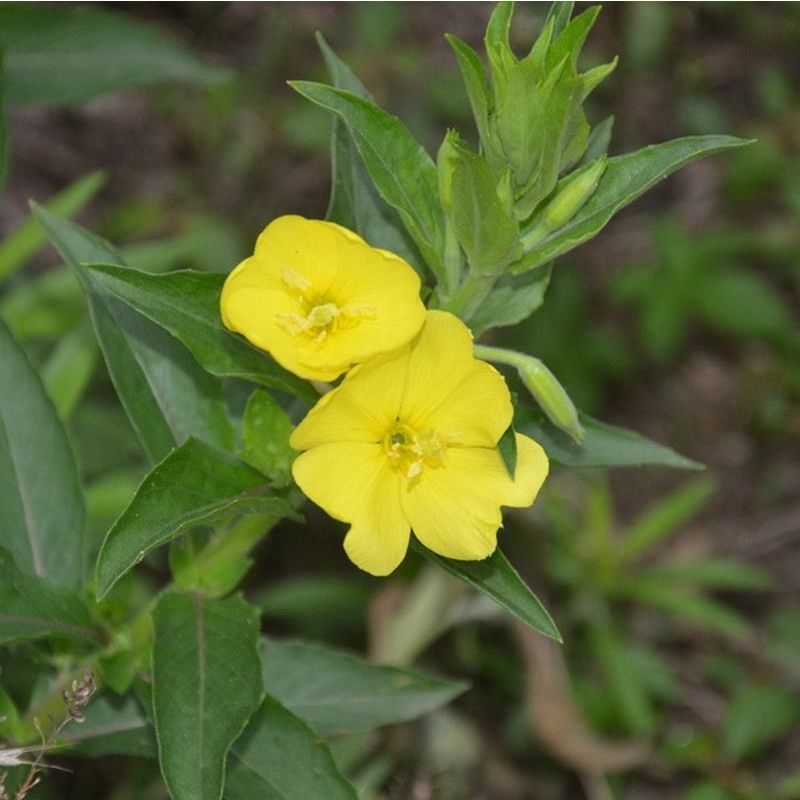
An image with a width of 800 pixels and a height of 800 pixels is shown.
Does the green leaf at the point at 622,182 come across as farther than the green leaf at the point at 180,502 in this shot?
Yes

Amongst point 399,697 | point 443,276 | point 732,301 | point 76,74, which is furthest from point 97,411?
point 732,301

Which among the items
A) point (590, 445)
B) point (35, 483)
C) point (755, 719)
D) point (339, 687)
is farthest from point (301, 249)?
point (755, 719)

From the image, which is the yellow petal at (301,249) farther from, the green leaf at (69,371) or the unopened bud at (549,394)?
the green leaf at (69,371)

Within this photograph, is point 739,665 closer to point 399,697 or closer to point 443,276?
point 399,697

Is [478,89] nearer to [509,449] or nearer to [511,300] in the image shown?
[511,300]

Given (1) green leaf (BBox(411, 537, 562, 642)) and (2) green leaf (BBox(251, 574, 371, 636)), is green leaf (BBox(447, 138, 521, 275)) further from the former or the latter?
(2) green leaf (BBox(251, 574, 371, 636))

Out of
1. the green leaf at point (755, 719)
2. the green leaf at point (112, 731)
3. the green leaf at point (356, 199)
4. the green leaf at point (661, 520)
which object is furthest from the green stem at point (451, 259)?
the green leaf at point (755, 719)
